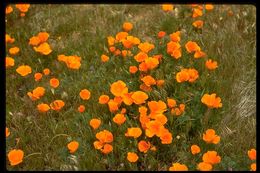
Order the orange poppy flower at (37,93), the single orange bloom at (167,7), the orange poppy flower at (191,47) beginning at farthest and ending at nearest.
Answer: the single orange bloom at (167,7)
the orange poppy flower at (191,47)
the orange poppy flower at (37,93)

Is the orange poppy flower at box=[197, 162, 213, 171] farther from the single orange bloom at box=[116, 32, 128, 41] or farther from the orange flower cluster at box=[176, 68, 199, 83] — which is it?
the single orange bloom at box=[116, 32, 128, 41]

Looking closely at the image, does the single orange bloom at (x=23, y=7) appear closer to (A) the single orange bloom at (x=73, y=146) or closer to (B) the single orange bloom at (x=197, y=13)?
(B) the single orange bloom at (x=197, y=13)

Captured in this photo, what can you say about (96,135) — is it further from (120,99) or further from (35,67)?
(35,67)

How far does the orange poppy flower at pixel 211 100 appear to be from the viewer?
13.1 feet

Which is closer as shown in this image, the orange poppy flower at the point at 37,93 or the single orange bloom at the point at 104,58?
the orange poppy flower at the point at 37,93

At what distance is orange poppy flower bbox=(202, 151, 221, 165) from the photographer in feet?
11.7

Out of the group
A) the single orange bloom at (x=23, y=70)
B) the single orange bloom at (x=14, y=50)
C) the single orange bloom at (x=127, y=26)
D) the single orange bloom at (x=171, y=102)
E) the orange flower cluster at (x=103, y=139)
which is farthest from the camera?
the single orange bloom at (x=127, y=26)

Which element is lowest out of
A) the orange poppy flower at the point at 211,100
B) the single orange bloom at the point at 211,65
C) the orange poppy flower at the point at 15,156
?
the orange poppy flower at the point at 15,156

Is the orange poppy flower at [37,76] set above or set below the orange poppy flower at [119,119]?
above

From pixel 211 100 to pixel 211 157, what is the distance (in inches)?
23.5

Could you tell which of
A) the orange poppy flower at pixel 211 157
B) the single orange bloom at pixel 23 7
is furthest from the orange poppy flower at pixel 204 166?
the single orange bloom at pixel 23 7

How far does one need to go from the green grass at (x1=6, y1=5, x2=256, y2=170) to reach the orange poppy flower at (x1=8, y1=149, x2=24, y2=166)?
0.14m

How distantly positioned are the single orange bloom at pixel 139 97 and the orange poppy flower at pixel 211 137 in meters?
0.63

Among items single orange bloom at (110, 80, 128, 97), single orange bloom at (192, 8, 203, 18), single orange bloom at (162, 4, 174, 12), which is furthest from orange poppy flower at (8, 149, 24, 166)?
single orange bloom at (192, 8, 203, 18)
